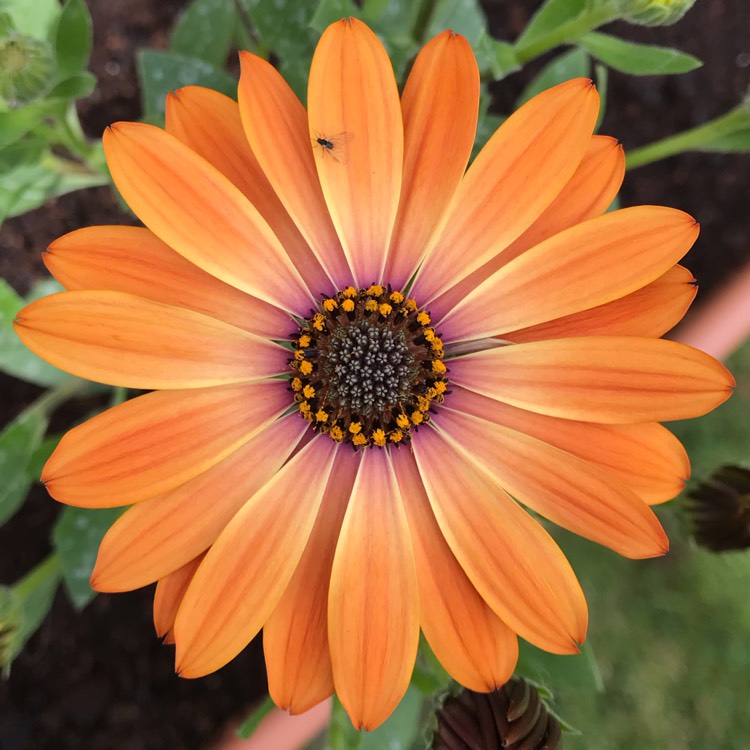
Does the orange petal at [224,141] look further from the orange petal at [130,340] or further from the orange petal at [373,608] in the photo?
the orange petal at [373,608]

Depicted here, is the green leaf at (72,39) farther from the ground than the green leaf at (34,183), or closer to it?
farther from the ground

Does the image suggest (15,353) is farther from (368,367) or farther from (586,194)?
(586,194)

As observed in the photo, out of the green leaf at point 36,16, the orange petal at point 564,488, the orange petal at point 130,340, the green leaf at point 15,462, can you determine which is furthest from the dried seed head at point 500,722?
the green leaf at point 36,16

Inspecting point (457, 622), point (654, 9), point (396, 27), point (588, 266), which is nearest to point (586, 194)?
point (588, 266)

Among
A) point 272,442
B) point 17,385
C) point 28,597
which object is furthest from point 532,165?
point 17,385

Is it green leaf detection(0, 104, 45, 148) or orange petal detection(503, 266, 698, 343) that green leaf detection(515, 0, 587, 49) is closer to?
orange petal detection(503, 266, 698, 343)

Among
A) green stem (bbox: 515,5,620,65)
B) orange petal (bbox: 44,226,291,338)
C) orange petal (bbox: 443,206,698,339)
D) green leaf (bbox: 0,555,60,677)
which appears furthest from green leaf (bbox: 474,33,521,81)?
green leaf (bbox: 0,555,60,677)

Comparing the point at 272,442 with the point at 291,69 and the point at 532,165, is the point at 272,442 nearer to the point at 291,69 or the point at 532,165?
the point at 532,165
